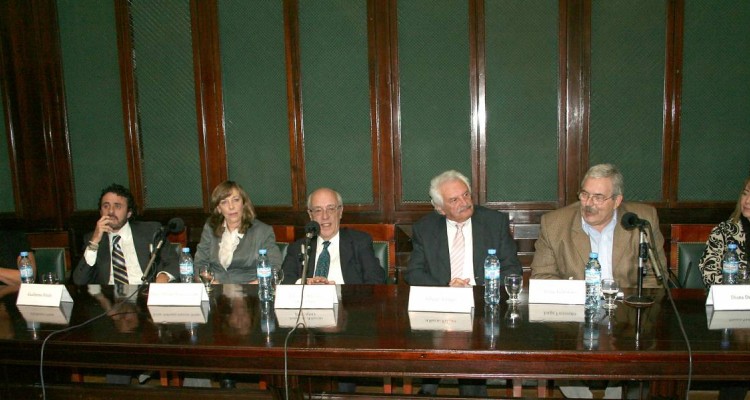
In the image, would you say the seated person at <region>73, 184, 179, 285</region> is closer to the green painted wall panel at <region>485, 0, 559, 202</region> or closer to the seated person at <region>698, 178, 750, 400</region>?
the green painted wall panel at <region>485, 0, 559, 202</region>

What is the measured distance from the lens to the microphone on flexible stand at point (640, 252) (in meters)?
1.80

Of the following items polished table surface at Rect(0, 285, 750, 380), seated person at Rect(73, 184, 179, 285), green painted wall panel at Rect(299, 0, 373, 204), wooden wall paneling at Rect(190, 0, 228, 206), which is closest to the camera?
polished table surface at Rect(0, 285, 750, 380)

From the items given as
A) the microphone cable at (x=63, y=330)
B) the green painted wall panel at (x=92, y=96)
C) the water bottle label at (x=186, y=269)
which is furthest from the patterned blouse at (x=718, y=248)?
the green painted wall panel at (x=92, y=96)

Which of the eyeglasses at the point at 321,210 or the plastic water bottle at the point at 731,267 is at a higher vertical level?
the eyeglasses at the point at 321,210

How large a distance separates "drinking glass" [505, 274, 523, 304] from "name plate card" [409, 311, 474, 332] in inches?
9.5

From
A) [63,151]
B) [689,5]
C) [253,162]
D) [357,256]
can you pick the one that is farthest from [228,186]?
[689,5]

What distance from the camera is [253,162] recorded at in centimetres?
418

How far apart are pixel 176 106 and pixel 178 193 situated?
74 cm

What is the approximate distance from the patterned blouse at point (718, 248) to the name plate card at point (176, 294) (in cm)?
243

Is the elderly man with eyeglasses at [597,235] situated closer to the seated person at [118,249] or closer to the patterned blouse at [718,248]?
the patterned blouse at [718,248]

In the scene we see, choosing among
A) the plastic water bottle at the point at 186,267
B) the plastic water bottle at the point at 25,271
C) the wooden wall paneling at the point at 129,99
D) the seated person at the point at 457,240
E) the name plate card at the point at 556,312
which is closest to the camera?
the name plate card at the point at 556,312

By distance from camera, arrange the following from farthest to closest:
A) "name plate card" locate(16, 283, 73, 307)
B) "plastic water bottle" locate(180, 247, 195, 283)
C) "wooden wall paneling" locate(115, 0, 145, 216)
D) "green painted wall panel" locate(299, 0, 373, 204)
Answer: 1. "wooden wall paneling" locate(115, 0, 145, 216)
2. "green painted wall panel" locate(299, 0, 373, 204)
3. "plastic water bottle" locate(180, 247, 195, 283)
4. "name plate card" locate(16, 283, 73, 307)

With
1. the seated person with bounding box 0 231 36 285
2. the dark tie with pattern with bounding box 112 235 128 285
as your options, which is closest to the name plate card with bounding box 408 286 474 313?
the dark tie with pattern with bounding box 112 235 128 285

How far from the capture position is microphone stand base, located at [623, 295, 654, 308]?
1.90 m
